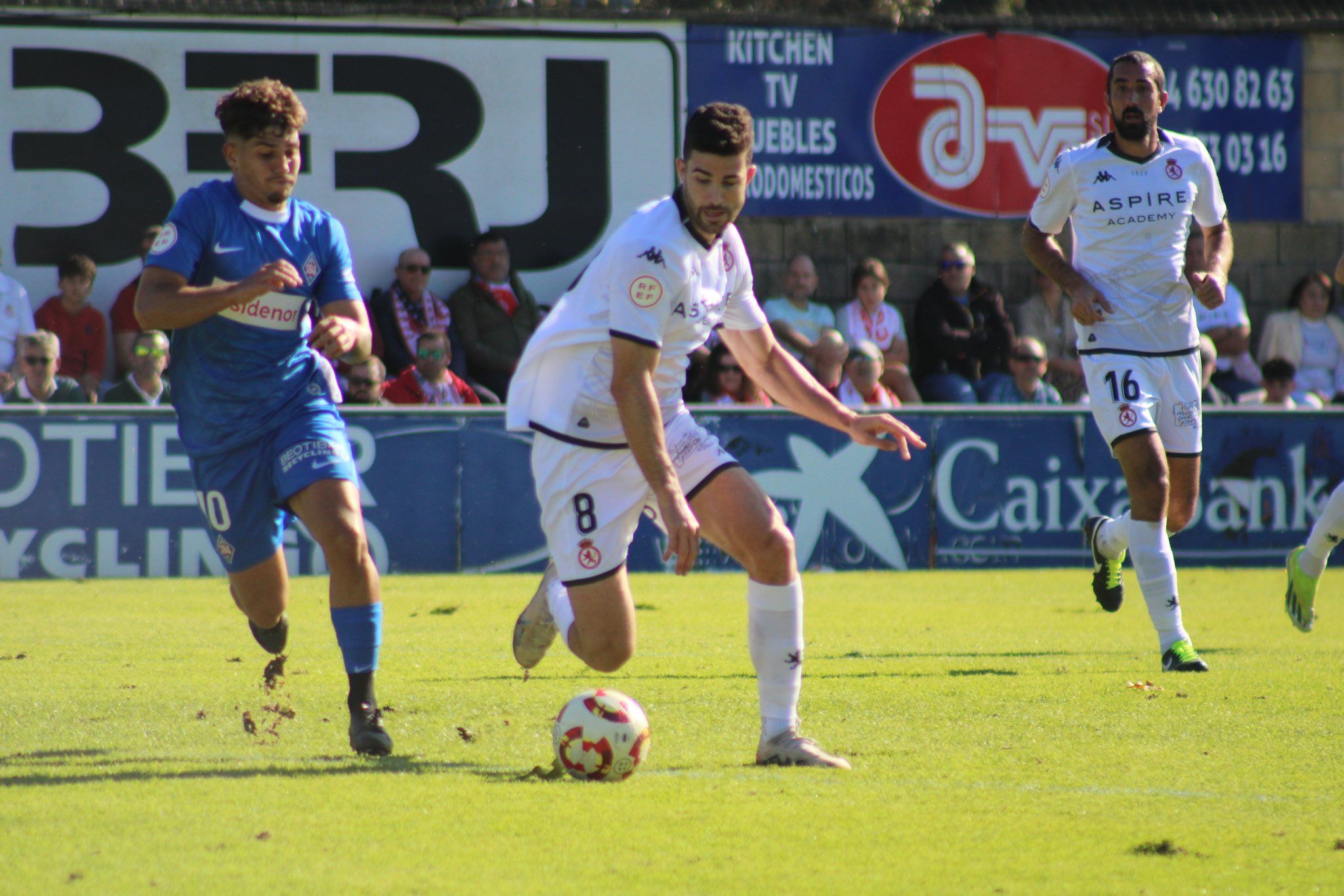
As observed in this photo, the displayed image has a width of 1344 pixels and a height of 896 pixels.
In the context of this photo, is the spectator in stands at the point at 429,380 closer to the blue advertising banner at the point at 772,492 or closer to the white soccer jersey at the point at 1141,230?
the blue advertising banner at the point at 772,492

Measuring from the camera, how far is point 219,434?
224 inches

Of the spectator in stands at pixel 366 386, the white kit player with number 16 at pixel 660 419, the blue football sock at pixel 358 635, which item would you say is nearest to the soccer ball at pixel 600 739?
the white kit player with number 16 at pixel 660 419

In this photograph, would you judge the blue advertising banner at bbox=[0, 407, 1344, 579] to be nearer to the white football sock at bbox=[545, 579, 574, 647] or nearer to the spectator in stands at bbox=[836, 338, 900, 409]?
the spectator in stands at bbox=[836, 338, 900, 409]

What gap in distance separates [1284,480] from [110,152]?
11.0 m

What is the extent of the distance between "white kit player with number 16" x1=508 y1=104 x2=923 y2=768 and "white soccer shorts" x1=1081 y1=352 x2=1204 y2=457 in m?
2.32

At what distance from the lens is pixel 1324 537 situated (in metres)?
8.23

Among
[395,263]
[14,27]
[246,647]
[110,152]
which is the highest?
[14,27]

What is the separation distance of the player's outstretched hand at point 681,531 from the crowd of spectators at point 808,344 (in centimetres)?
877

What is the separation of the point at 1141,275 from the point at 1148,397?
62cm

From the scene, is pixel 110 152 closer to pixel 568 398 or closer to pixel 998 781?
pixel 568 398

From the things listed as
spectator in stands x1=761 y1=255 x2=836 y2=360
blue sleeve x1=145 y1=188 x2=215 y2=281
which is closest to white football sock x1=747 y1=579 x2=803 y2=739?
blue sleeve x1=145 y1=188 x2=215 y2=281

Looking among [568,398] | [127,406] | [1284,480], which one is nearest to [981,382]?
[1284,480]

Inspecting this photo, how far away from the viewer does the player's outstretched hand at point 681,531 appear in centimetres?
444

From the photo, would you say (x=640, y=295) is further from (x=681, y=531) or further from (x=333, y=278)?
(x=333, y=278)
